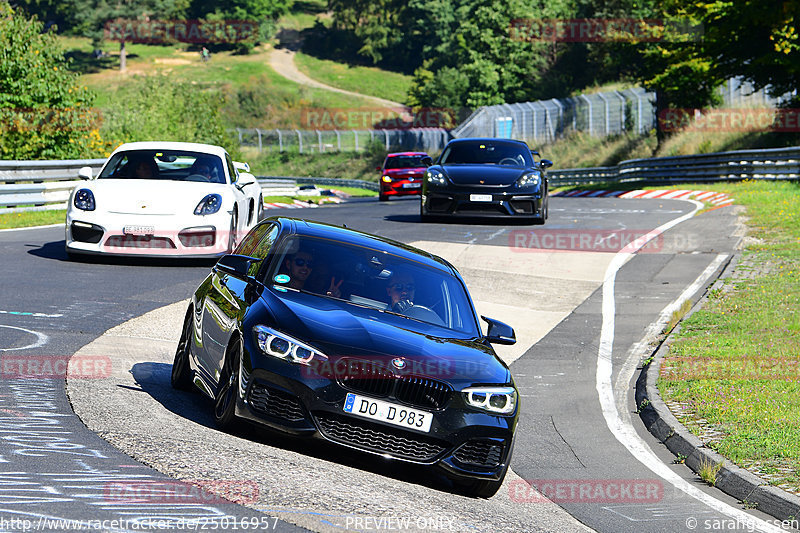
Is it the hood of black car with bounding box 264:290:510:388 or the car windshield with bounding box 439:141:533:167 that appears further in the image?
the car windshield with bounding box 439:141:533:167

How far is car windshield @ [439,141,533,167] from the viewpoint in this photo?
2205 cm

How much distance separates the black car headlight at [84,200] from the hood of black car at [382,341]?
7.87 m

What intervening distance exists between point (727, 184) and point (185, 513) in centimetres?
3167

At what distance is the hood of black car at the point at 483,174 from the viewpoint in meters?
21.0

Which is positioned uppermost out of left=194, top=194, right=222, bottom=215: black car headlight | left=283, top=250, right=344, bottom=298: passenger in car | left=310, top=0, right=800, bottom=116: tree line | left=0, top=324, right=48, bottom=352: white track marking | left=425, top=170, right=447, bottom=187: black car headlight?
left=310, top=0, right=800, bottom=116: tree line

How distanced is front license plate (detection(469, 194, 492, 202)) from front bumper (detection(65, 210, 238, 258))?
7.21 meters

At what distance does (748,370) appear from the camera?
35.6 feet

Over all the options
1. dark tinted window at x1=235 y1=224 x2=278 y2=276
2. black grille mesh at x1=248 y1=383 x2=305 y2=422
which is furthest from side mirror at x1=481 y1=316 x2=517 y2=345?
black grille mesh at x1=248 y1=383 x2=305 y2=422

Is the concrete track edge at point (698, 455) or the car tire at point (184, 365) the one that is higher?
the car tire at point (184, 365)

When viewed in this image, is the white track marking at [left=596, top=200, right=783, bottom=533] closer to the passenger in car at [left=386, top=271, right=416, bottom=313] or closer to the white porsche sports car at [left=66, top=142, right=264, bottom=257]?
the passenger in car at [left=386, top=271, right=416, bottom=313]

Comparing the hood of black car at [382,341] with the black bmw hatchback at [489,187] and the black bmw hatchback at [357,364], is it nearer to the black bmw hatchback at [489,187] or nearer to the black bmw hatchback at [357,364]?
the black bmw hatchback at [357,364]

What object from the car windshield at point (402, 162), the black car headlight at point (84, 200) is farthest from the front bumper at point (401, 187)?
the black car headlight at point (84, 200)

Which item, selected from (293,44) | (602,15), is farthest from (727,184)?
(293,44)

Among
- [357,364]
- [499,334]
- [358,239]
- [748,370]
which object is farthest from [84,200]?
[357,364]
